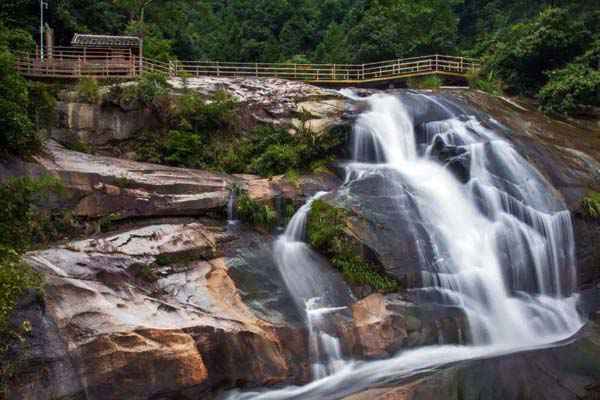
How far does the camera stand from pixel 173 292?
12797 millimetres

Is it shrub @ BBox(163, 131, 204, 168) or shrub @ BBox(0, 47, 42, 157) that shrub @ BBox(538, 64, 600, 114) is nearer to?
shrub @ BBox(163, 131, 204, 168)

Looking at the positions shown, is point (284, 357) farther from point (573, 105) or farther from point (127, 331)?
point (573, 105)

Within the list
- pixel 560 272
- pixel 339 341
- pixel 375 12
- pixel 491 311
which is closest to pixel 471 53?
pixel 375 12

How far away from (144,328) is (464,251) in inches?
374

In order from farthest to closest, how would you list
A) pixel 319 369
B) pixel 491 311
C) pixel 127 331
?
pixel 491 311 → pixel 319 369 → pixel 127 331

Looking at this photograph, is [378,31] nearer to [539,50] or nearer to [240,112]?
[539,50]

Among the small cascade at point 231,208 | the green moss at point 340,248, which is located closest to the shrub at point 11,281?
the small cascade at point 231,208

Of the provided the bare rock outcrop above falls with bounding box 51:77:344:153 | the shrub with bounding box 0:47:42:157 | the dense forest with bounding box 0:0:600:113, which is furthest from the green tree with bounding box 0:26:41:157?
the bare rock outcrop above falls with bounding box 51:77:344:153

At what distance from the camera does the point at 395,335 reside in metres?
13.7

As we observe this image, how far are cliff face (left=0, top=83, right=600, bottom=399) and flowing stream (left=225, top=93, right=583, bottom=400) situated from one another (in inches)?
19.0

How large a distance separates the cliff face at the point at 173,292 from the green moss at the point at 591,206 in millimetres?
249

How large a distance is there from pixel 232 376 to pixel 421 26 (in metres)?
32.4

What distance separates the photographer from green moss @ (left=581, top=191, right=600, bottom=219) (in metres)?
17.6

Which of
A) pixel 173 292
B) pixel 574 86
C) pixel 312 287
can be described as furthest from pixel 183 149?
pixel 574 86
